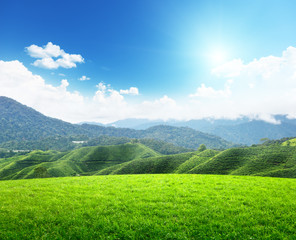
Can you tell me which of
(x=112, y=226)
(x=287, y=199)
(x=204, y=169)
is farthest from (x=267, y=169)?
(x=112, y=226)

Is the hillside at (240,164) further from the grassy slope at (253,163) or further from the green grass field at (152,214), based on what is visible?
the green grass field at (152,214)

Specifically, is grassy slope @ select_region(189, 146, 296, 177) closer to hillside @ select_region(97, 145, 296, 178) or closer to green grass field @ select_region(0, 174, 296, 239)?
hillside @ select_region(97, 145, 296, 178)

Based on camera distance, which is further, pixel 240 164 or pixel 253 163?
pixel 240 164

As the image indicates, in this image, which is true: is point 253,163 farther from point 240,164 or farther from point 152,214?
point 152,214

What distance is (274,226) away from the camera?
953cm

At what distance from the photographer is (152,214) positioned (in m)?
11.3

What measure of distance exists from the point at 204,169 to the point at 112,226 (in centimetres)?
10203

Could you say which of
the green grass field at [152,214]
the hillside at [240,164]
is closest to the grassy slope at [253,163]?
the hillside at [240,164]

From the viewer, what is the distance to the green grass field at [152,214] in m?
9.30

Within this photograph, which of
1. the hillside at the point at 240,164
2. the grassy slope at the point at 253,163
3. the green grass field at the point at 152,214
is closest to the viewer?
the green grass field at the point at 152,214

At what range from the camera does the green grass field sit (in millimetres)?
9297

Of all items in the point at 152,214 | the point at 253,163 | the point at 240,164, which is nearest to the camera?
the point at 152,214

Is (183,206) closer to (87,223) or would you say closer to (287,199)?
(87,223)

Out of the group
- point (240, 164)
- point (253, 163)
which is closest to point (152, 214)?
point (253, 163)
